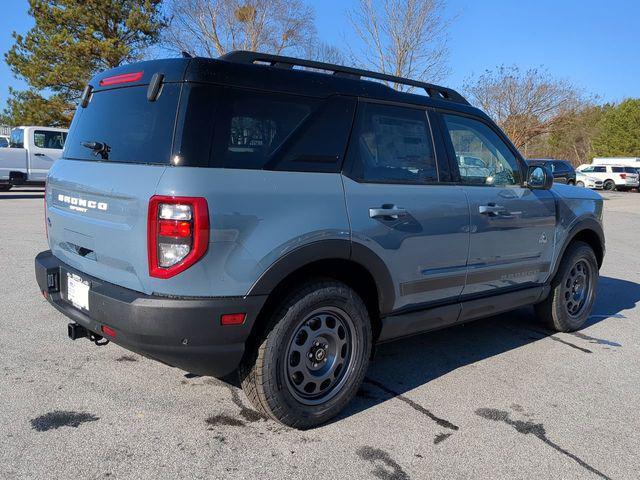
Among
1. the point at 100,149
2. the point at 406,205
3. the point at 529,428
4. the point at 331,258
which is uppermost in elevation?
the point at 100,149

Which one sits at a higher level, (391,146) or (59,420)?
(391,146)

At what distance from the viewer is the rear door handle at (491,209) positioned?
3.98m

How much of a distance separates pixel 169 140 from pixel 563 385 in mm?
3188

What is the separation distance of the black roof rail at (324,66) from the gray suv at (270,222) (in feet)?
0.06

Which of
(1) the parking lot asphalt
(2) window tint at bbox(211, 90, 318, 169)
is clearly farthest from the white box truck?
(2) window tint at bbox(211, 90, 318, 169)

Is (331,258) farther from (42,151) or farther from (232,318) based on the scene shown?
(42,151)

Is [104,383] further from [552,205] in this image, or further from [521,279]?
[552,205]

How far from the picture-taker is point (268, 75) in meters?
3.02

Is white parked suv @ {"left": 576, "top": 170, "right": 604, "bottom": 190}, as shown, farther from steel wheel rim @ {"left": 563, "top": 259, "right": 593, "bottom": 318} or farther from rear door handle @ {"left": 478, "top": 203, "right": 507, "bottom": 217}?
rear door handle @ {"left": 478, "top": 203, "right": 507, "bottom": 217}

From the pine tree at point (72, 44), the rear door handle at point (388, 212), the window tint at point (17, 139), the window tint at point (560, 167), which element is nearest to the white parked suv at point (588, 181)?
the window tint at point (560, 167)

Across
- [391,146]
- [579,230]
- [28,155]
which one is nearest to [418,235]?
[391,146]

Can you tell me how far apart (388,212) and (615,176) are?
39.8 meters

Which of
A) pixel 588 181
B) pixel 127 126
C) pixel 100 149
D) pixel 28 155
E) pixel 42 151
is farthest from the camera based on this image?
pixel 588 181

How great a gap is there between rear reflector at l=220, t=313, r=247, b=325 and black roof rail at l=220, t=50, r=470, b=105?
1.36 m
